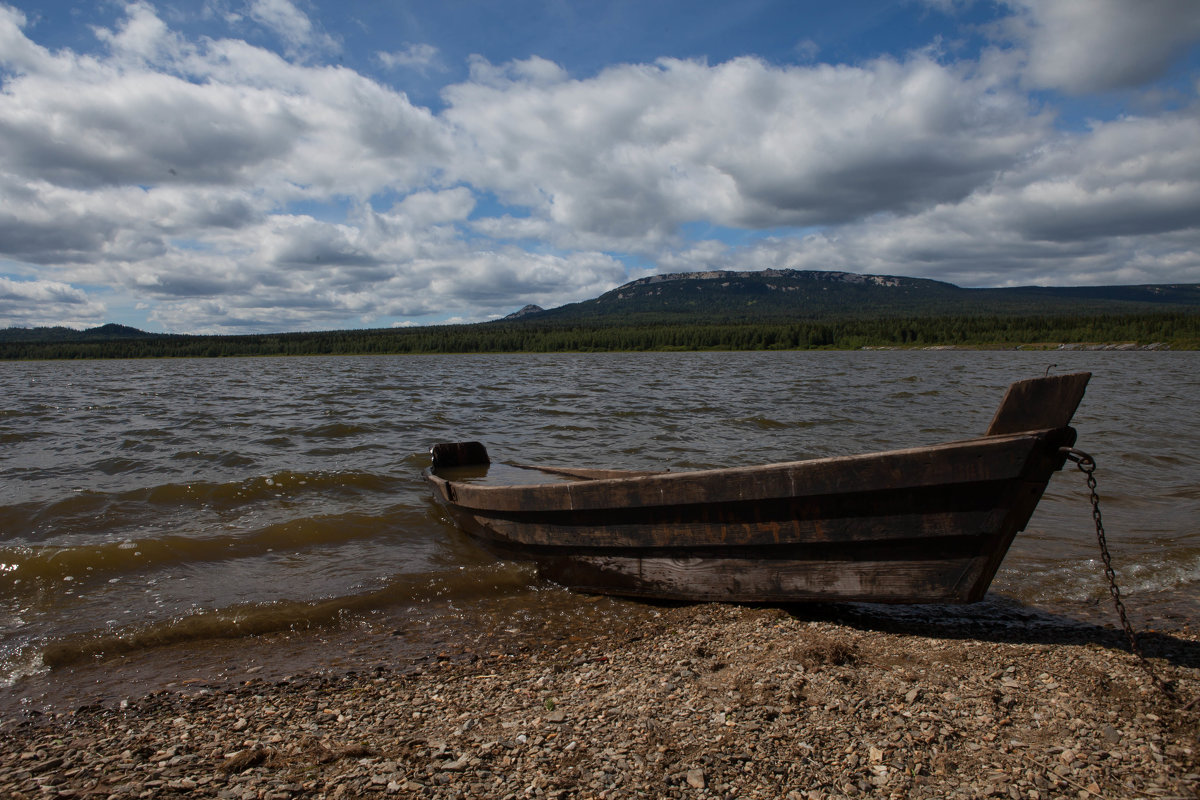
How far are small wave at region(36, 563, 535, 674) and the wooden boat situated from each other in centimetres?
123

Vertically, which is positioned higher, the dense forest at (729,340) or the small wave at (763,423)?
the dense forest at (729,340)

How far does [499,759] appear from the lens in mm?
3488

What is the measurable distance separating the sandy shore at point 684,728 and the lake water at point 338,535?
886mm

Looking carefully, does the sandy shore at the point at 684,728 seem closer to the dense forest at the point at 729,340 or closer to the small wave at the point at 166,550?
the small wave at the point at 166,550

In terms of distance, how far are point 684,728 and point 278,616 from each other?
4581 millimetres

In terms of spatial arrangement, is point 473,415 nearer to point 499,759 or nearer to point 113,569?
point 113,569

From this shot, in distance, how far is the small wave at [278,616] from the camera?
5.70m

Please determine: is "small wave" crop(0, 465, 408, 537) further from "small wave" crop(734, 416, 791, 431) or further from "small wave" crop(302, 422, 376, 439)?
"small wave" crop(734, 416, 791, 431)

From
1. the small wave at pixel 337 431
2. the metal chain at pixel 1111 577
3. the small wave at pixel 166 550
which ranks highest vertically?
the metal chain at pixel 1111 577

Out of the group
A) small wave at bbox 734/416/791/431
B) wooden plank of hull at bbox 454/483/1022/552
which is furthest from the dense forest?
wooden plank of hull at bbox 454/483/1022/552

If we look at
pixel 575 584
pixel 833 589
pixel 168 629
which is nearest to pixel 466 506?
pixel 575 584

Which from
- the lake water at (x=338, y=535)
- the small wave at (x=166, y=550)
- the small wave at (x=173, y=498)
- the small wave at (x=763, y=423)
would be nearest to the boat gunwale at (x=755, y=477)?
the lake water at (x=338, y=535)

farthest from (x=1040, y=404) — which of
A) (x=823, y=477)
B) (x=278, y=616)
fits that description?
(x=278, y=616)

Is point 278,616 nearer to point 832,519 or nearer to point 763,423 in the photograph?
point 832,519
